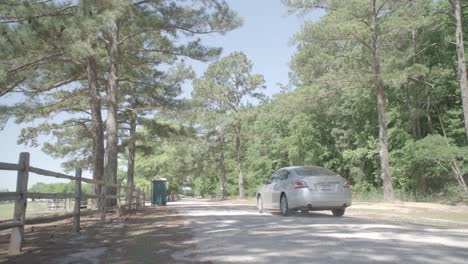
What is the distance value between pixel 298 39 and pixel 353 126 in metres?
16.4

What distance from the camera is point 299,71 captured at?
29.6 metres

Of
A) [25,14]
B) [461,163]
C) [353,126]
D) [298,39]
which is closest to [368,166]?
[353,126]

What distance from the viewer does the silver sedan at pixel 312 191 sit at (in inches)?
479

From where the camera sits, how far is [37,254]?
20.6 feet

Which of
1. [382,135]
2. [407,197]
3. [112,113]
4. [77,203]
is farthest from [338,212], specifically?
[407,197]

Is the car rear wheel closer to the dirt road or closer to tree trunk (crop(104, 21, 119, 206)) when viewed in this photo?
the dirt road

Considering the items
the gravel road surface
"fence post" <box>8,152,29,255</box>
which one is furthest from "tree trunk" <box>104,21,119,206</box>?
"fence post" <box>8,152,29,255</box>

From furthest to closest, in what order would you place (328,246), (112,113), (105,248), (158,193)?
(158,193) → (112,113) → (105,248) → (328,246)

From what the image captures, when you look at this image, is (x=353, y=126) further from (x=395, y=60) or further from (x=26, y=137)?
(x=26, y=137)

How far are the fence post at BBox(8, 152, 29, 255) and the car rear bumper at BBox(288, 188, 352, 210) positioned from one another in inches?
304

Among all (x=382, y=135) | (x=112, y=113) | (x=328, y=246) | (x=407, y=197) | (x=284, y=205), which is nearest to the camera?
(x=328, y=246)

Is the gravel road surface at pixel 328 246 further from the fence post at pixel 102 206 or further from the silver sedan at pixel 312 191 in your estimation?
the fence post at pixel 102 206

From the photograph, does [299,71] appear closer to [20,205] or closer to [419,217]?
[419,217]

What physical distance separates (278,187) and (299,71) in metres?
17.3
